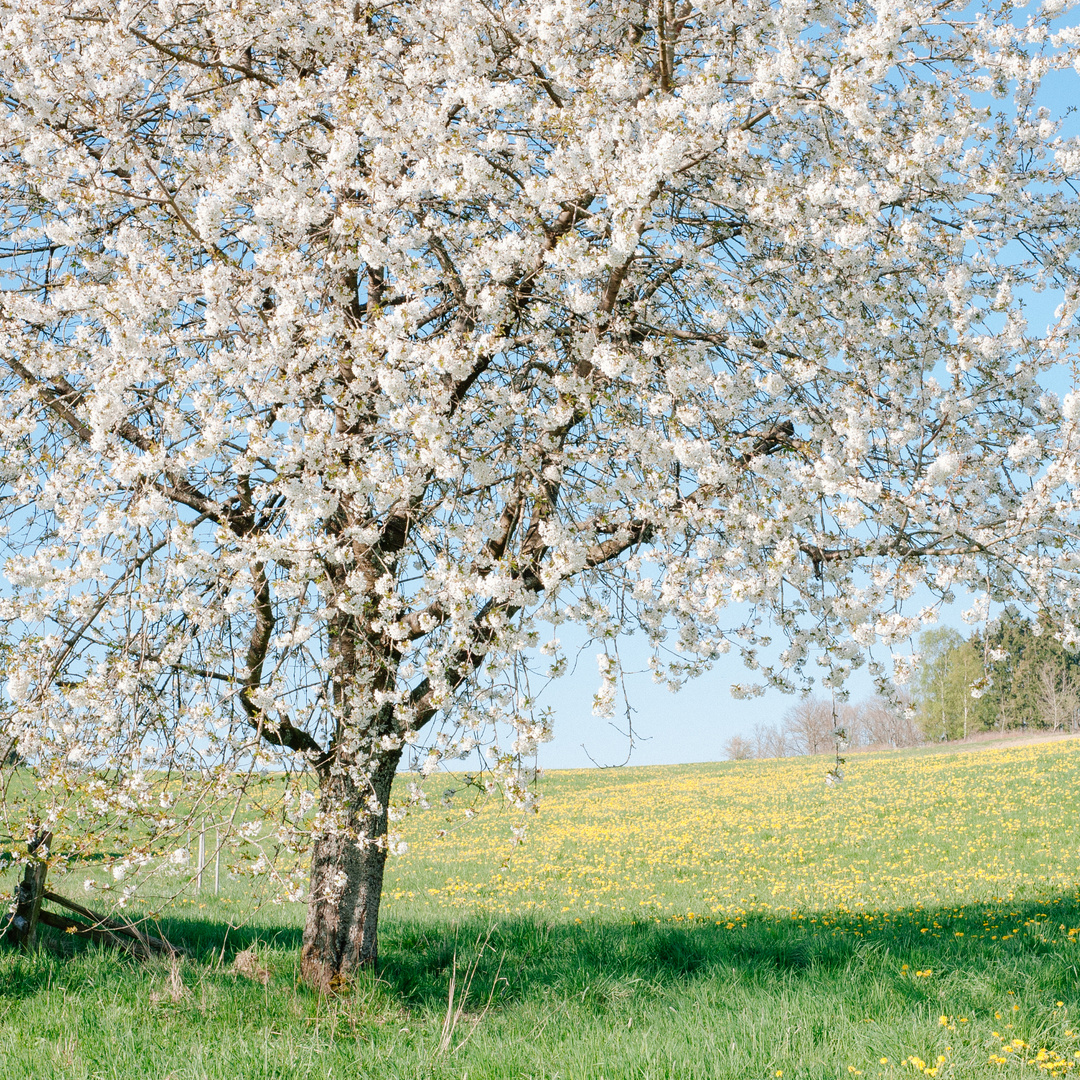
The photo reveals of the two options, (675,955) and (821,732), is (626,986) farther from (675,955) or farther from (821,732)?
(821,732)

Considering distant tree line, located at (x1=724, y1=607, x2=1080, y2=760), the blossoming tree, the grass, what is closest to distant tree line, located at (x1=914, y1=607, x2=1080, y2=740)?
distant tree line, located at (x1=724, y1=607, x2=1080, y2=760)

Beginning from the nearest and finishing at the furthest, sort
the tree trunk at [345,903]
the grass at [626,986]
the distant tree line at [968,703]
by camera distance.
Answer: the grass at [626,986], the tree trunk at [345,903], the distant tree line at [968,703]

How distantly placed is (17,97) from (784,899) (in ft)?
42.2

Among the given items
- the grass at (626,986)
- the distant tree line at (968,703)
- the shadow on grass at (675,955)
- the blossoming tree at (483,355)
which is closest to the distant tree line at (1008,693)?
the distant tree line at (968,703)

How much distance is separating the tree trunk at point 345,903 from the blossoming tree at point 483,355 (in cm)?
11

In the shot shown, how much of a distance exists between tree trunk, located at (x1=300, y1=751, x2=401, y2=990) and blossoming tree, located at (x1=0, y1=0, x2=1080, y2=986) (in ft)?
0.36

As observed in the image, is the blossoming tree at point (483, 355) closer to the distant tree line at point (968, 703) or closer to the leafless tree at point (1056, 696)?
the distant tree line at point (968, 703)

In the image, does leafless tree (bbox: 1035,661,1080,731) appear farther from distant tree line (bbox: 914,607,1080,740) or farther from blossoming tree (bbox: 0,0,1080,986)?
blossoming tree (bbox: 0,0,1080,986)

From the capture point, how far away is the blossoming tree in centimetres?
487

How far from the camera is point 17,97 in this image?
17.9ft

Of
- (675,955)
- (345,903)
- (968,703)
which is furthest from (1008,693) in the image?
(345,903)

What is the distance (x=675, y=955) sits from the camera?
7.95 meters

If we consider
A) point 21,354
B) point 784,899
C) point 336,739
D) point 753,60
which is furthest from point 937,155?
point 784,899

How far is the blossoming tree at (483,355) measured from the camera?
16.0 ft
